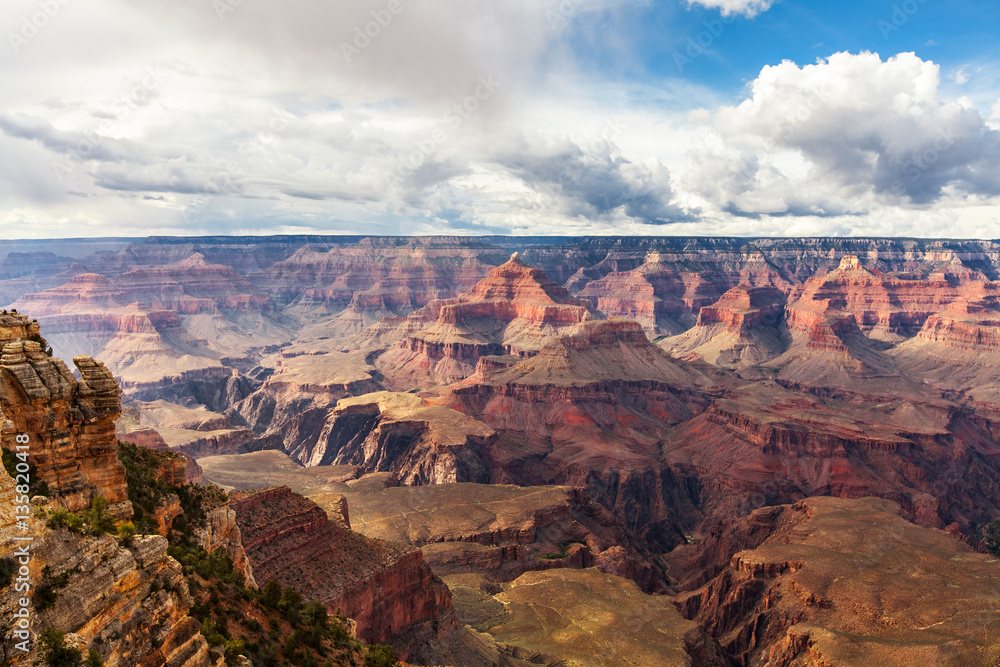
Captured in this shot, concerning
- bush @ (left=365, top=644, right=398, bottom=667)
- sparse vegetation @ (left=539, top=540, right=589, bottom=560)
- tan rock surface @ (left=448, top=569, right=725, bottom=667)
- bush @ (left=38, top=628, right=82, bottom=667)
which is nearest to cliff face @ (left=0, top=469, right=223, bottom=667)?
bush @ (left=38, top=628, right=82, bottom=667)

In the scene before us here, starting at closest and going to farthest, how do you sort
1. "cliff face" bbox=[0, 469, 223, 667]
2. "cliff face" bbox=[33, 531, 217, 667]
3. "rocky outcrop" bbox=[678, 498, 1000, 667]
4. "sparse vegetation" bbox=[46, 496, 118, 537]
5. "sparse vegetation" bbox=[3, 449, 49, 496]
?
1. "cliff face" bbox=[0, 469, 223, 667]
2. "cliff face" bbox=[33, 531, 217, 667]
3. "sparse vegetation" bbox=[46, 496, 118, 537]
4. "sparse vegetation" bbox=[3, 449, 49, 496]
5. "rocky outcrop" bbox=[678, 498, 1000, 667]

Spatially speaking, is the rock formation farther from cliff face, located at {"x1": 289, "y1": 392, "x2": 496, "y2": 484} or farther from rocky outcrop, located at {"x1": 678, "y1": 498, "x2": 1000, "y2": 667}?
cliff face, located at {"x1": 289, "y1": 392, "x2": 496, "y2": 484}

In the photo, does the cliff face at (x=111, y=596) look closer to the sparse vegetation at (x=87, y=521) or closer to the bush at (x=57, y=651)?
the sparse vegetation at (x=87, y=521)

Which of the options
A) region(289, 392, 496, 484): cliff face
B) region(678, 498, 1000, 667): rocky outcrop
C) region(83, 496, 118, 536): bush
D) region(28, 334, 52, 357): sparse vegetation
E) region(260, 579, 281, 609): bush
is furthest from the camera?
region(289, 392, 496, 484): cliff face

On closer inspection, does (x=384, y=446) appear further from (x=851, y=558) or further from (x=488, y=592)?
(x=851, y=558)

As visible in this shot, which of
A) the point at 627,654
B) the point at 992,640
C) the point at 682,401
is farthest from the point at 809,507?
the point at 682,401

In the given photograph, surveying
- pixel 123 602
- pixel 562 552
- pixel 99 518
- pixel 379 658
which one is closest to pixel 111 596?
pixel 123 602
